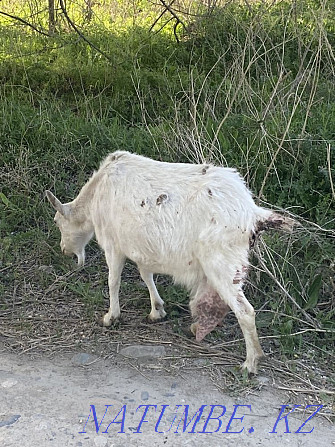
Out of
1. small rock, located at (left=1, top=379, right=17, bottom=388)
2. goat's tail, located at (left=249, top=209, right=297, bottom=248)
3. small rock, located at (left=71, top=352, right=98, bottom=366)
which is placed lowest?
small rock, located at (left=1, top=379, right=17, bottom=388)

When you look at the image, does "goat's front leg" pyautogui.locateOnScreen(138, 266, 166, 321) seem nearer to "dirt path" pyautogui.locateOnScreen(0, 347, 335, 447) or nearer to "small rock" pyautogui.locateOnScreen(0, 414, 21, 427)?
"dirt path" pyautogui.locateOnScreen(0, 347, 335, 447)

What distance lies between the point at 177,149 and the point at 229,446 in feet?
10.6

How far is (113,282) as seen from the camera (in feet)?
14.0

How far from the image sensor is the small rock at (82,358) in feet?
12.9

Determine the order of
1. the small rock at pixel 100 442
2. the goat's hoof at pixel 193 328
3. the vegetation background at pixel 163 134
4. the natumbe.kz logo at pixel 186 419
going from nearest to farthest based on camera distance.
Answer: the small rock at pixel 100 442
the natumbe.kz logo at pixel 186 419
the goat's hoof at pixel 193 328
the vegetation background at pixel 163 134

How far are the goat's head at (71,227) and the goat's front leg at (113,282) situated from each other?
1.61ft

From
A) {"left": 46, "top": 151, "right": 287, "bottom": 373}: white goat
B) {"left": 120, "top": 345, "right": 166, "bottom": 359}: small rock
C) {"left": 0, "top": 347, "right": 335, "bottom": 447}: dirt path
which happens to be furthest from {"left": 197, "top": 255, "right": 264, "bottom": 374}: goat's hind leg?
{"left": 120, "top": 345, "right": 166, "bottom": 359}: small rock

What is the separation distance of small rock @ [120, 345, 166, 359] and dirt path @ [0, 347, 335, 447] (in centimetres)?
12

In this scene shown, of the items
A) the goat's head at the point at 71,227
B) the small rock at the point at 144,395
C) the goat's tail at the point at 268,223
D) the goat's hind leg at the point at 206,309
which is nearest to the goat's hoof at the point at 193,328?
the goat's hind leg at the point at 206,309

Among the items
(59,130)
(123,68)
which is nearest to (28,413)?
(59,130)

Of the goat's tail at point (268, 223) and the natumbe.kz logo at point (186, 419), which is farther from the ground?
the goat's tail at point (268, 223)

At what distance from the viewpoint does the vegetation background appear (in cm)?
448

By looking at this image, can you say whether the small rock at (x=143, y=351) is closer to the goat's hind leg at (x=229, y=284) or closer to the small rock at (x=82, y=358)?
the small rock at (x=82, y=358)

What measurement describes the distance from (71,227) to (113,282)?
719 millimetres
